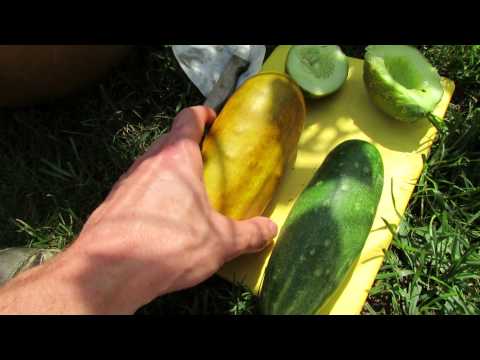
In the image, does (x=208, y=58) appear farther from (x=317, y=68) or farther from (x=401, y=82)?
(x=401, y=82)

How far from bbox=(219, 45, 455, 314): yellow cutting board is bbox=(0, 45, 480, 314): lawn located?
78 millimetres

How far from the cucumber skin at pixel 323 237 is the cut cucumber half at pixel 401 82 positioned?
0.35 metres

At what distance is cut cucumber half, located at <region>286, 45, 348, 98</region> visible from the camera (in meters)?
2.26

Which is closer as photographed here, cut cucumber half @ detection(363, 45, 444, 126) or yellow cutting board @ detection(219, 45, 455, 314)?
yellow cutting board @ detection(219, 45, 455, 314)

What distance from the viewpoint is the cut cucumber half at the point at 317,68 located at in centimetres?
226

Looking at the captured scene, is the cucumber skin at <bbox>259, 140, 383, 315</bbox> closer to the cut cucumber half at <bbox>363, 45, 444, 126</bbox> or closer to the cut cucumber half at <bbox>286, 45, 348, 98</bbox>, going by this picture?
the cut cucumber half at <bbox>363, 45, 444, 126</bbox>

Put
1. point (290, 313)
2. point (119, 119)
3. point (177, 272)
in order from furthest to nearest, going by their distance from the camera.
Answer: point (119, 119) → point (290, 313) → point (177, 272)

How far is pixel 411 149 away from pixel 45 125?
205 centimetres

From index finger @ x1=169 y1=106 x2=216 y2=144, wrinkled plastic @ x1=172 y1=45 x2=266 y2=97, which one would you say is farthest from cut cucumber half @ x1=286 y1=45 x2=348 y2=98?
index finger @ x1=169 y1=106 x2=216 y2=144

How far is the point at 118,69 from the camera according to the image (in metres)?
2.75

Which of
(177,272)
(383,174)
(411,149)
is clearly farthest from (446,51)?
(177,272)

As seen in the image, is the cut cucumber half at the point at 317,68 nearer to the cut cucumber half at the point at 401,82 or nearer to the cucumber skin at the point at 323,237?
the cut cucumber half at the point at 401,82

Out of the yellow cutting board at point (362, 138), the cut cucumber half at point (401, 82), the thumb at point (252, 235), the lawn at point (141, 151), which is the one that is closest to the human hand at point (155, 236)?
the thumb at point (252, 235)
